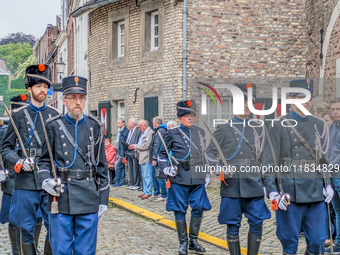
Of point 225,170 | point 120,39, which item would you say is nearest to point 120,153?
point 120,39

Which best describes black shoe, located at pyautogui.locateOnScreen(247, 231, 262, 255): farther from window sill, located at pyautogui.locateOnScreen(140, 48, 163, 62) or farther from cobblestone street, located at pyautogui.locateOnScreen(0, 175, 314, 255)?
window sill, located at pyautogui.locateOnScreen(140, 48, 163, 62)

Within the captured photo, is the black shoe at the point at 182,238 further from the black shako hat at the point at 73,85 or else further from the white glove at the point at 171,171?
the black shako hat at the point at 73,85

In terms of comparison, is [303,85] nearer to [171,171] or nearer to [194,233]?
[171,171]

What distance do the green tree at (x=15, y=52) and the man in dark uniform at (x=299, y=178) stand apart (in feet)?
306

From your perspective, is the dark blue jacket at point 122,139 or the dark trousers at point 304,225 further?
the dark blue jacket at point 122,139

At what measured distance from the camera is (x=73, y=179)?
15.0ft

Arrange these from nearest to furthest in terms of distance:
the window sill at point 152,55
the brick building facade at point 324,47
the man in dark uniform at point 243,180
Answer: the man in dark uniform at point 243,180
the brick building facade at point 324,47
the window sill at point 152,55

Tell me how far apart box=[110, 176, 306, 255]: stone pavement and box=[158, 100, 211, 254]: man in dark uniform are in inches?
35.9

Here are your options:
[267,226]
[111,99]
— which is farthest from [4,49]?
[267,226]

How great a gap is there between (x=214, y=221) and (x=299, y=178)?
13.5 ft

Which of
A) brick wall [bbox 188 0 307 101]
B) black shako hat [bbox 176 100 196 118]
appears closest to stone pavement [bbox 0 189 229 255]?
black shako hat [bbox 176 100 196 118]

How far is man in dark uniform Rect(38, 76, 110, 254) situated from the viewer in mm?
4512

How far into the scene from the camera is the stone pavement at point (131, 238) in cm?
695

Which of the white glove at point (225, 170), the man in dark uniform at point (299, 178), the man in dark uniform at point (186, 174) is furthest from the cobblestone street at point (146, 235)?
the man in dark uniform at point (299, 178)
